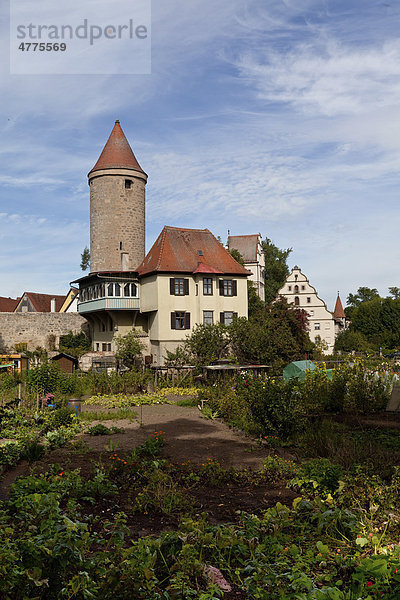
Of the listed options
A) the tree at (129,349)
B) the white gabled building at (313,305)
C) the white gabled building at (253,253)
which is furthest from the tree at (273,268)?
the tree at (129,349)

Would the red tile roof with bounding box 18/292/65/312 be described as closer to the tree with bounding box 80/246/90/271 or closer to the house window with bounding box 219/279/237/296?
the tree with bounding box 80/246/90/271

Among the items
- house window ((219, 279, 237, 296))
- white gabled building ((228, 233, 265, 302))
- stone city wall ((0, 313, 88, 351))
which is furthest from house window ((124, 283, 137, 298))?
white gabled building ((228, 233, 265, 302))

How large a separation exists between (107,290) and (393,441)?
79.1ft

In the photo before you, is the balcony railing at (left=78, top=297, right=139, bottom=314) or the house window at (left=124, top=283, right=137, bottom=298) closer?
the balcony railing at (left=78, top=297, right=139, bottom=314)

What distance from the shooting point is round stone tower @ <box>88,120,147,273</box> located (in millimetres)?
35406

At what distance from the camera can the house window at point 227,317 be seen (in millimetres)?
31500

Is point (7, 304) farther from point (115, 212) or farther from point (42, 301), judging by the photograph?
point (115, 212)

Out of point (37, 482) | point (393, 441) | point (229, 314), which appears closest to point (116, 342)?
point (229, 314)

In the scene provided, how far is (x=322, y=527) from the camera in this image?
5.30 meters

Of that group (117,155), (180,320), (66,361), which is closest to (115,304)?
(180,320)

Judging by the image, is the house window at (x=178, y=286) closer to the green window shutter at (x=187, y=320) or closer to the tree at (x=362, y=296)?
the green window shutter at (x=187, y=320)

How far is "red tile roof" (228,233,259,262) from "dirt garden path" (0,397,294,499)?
46.6 m

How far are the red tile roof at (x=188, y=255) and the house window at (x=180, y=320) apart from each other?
2565mm

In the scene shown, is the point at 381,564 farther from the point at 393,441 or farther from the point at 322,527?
A: the point at 393,441
